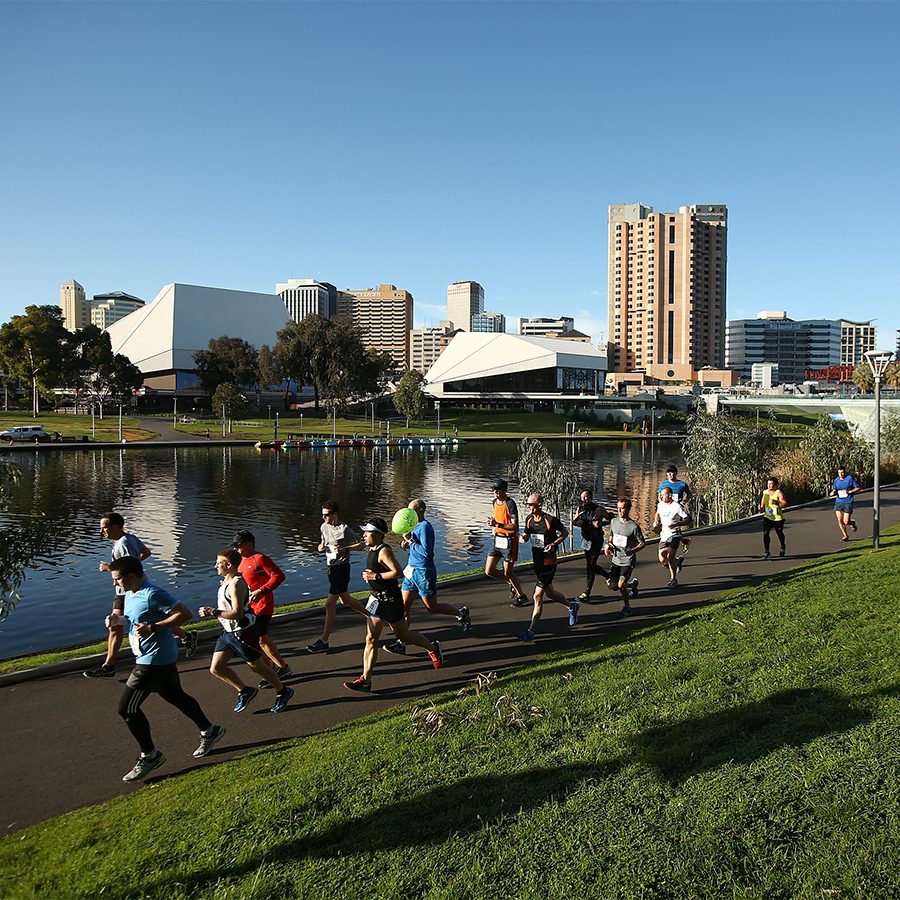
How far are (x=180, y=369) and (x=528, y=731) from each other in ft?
378

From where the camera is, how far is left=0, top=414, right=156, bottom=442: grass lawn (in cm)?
6200

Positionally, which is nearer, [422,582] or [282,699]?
[282,699]

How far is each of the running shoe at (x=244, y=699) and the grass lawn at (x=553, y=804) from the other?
1.06 m

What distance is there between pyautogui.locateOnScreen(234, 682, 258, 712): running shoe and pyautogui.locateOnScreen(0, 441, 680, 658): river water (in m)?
6.49

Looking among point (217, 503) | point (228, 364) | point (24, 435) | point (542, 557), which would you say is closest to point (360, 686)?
point (542, 557)

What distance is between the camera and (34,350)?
73500mm

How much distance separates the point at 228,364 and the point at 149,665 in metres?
91.3

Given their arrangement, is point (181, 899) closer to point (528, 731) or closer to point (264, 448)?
point (528, 731)

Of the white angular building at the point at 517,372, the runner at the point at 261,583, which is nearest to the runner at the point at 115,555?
the runner at the point at 261,583

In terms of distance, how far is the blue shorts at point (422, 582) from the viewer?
890 cm

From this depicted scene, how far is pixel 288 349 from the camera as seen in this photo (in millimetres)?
88062

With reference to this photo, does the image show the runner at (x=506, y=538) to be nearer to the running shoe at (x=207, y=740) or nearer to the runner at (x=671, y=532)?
the runner at (x=671, y=532)

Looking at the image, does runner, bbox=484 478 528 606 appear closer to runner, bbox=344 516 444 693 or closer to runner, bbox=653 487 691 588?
runner, bbox=653 487 691 588

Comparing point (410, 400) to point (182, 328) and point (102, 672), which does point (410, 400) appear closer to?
point (182, 328)
